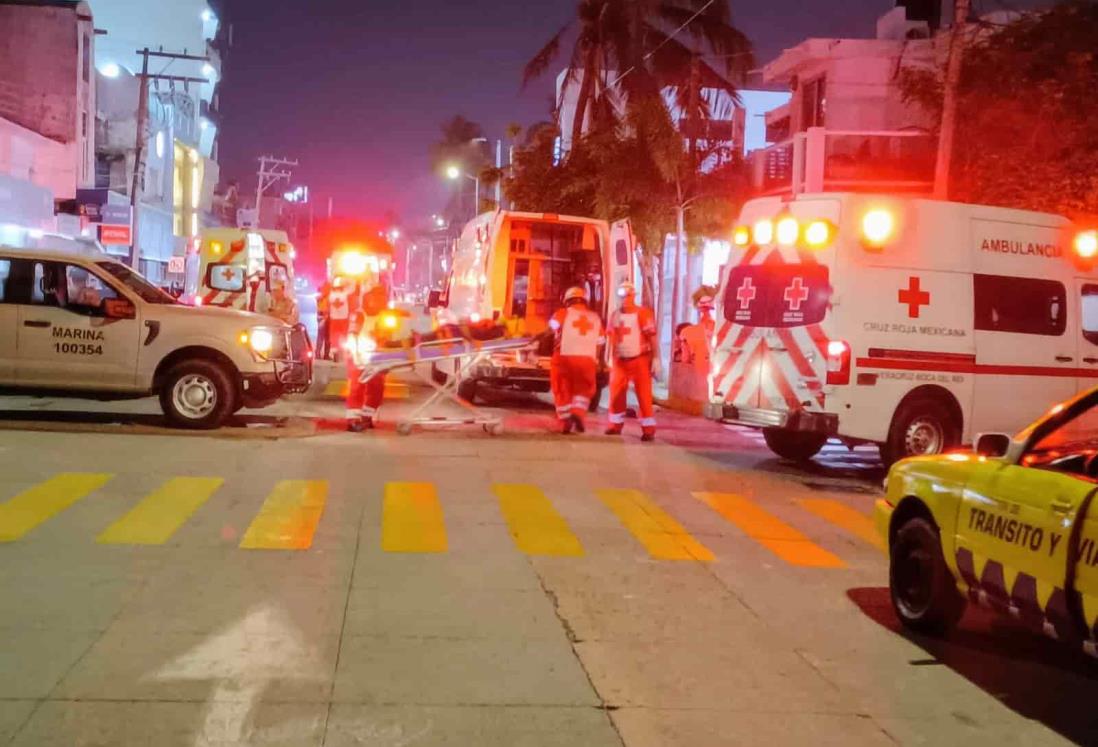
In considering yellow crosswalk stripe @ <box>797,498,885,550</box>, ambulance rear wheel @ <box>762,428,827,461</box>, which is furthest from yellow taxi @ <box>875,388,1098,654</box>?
ambulance rear wheel @ <box>762,428,827,461</box>

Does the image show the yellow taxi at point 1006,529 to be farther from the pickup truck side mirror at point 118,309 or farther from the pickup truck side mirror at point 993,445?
the pickup truck side mirror at point 118,309

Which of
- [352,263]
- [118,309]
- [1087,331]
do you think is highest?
[352,263]

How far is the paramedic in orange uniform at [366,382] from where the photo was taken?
13547 mm

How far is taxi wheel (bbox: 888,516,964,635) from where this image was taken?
6195mm

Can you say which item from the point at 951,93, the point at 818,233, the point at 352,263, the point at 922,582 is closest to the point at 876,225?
the point at 818,233

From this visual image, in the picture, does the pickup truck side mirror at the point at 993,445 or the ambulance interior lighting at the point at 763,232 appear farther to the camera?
the ambulance interior lighting at the point at 763,232

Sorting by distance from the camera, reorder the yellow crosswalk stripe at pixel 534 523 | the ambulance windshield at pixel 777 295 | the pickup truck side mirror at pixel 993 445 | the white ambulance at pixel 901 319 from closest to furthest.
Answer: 1. the pickup truck side mirror at pixel 993 445
2. the yellow crosswalk stripe at pixel 534 523
3. the white ambulance at pixel 901 319
4. the ambulance windshield at pixel 777 295

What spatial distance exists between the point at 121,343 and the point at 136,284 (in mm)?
873

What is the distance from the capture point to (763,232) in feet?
39.6

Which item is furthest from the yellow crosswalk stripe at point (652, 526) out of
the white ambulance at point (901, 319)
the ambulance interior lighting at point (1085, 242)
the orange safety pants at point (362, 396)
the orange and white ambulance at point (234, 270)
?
the orange and white ambulance at point (234, 270)

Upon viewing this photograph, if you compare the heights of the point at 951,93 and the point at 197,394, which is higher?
the point at 951,93

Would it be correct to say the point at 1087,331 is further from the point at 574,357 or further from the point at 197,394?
the point at 197,394

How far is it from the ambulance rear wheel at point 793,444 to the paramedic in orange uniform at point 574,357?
224 cm

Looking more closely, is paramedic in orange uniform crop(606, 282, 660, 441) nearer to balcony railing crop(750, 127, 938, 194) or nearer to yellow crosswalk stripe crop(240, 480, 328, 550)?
yellow crosswalk stripe crop(240, 480, 328, 550)
